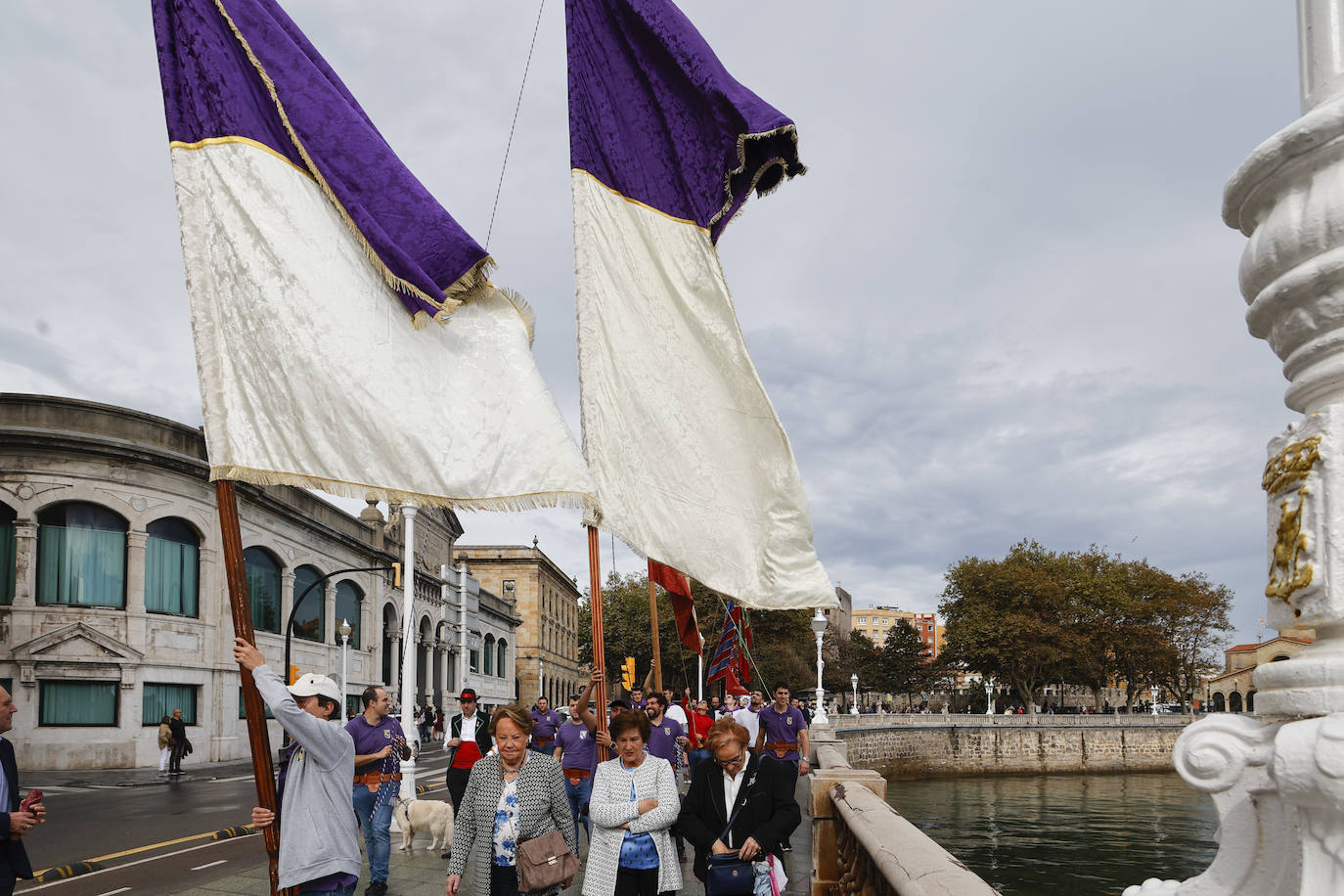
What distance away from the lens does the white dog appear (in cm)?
1140

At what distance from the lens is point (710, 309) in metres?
7.21

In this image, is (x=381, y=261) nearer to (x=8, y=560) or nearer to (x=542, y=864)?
(x=542, y=864)

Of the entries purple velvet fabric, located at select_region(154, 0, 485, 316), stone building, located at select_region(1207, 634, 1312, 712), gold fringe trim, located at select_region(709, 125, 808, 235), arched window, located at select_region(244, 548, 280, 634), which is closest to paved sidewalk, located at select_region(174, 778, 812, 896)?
gold fringe trim, located at select_region(709, 125, 808, 235)

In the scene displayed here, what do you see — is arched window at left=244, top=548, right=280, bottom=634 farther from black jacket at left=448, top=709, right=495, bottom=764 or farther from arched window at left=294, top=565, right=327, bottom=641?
black jacket at left=448, top=709, right=495, bottom=764

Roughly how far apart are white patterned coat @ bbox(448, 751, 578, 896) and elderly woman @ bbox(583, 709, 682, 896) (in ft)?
0.64

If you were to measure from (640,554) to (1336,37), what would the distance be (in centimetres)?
487

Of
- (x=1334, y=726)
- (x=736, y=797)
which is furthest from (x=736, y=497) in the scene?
(x=1334, y=726)

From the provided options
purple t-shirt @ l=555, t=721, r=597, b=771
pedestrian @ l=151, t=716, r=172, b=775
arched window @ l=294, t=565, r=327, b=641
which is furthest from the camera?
arched window @ l=294, t=565, r=327, b=641

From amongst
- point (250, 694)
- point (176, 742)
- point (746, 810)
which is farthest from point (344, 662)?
point (250, 694)

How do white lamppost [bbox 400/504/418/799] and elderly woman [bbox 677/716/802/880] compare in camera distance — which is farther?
white lamppost [bbox 400/504/418/799]

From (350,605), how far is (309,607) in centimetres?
442

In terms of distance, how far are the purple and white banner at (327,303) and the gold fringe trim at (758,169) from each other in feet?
6.15

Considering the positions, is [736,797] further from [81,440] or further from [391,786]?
[81,440]

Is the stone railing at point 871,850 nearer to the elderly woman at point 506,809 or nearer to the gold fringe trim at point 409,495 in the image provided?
the elderly woman at point 506,809
